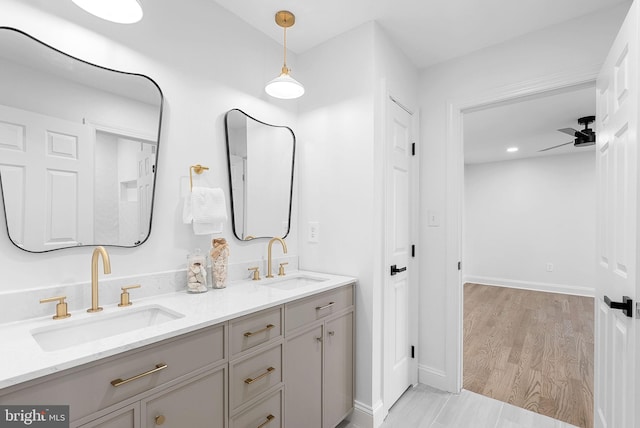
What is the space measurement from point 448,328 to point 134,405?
2.12m

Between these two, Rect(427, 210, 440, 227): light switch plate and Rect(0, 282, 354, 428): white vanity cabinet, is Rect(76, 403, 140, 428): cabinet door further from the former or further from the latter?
Rect(427, 210, 440, 227): light switch plate

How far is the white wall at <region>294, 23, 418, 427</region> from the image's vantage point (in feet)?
6.53

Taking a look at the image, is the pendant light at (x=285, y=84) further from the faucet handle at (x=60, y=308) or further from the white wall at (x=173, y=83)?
the faucet handle at (x=60, y=308)

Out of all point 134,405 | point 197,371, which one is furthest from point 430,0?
point 134,405

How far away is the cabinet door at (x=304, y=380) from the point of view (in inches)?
61.7

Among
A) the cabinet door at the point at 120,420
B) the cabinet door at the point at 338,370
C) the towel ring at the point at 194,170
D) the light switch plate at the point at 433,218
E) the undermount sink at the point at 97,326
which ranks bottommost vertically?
the cabinet door at the point at 338,370

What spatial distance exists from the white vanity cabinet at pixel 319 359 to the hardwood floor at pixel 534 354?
122cm

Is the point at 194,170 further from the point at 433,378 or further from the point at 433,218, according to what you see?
the point at 433,378

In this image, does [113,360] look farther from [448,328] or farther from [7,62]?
[448,328]

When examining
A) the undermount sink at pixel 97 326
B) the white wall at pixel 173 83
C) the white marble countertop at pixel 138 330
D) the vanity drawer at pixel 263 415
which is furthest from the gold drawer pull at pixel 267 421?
the white wall at pixel 173 83

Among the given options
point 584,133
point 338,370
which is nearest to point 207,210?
point 338,370

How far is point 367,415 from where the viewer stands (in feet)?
6.42

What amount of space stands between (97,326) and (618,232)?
2243 mm

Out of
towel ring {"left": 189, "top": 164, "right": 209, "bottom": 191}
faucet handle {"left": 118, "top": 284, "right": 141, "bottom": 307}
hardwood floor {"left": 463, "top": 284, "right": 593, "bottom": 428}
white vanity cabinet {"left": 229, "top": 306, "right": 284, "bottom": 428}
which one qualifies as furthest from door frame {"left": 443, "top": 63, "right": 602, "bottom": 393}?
faucet handle {"left": 118, "top": 284, "right": 141, "bottom": 307}
